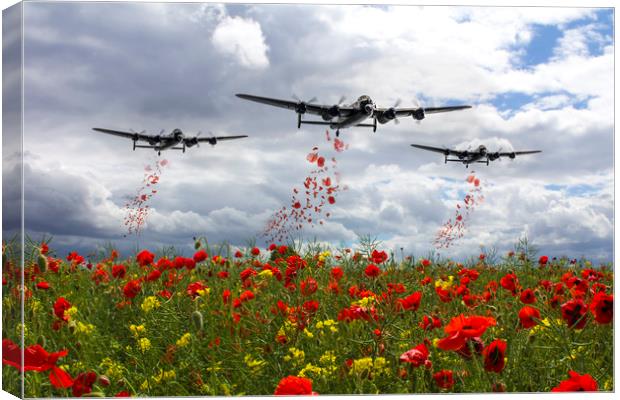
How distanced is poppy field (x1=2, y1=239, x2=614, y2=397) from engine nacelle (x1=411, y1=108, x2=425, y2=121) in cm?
102

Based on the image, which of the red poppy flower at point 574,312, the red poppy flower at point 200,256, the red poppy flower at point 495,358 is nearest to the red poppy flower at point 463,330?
the red poppy flower at point 495,358

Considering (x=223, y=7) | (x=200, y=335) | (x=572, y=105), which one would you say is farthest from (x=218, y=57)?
(x=572, y=105)

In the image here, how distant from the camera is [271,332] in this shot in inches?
141

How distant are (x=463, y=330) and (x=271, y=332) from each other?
1.81m

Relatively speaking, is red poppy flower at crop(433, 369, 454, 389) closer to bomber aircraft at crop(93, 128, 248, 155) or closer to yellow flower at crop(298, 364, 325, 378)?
yellow flower at crop(298, 364, 325, 378)

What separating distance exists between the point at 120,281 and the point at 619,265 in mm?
3629

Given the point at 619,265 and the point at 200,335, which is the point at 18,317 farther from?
the point at 619,265

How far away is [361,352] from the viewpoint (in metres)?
3.40

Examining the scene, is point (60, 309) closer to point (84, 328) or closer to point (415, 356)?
point (84, 328)

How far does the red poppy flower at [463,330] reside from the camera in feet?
6.37

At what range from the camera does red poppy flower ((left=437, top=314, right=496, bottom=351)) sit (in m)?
1.94

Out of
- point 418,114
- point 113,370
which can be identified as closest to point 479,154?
point 418,114

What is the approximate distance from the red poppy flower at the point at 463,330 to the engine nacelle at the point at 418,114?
2625 millimetres

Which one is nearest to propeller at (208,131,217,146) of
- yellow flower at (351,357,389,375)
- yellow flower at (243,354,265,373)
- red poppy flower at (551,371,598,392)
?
yellow flower at (243,354,265,373)
